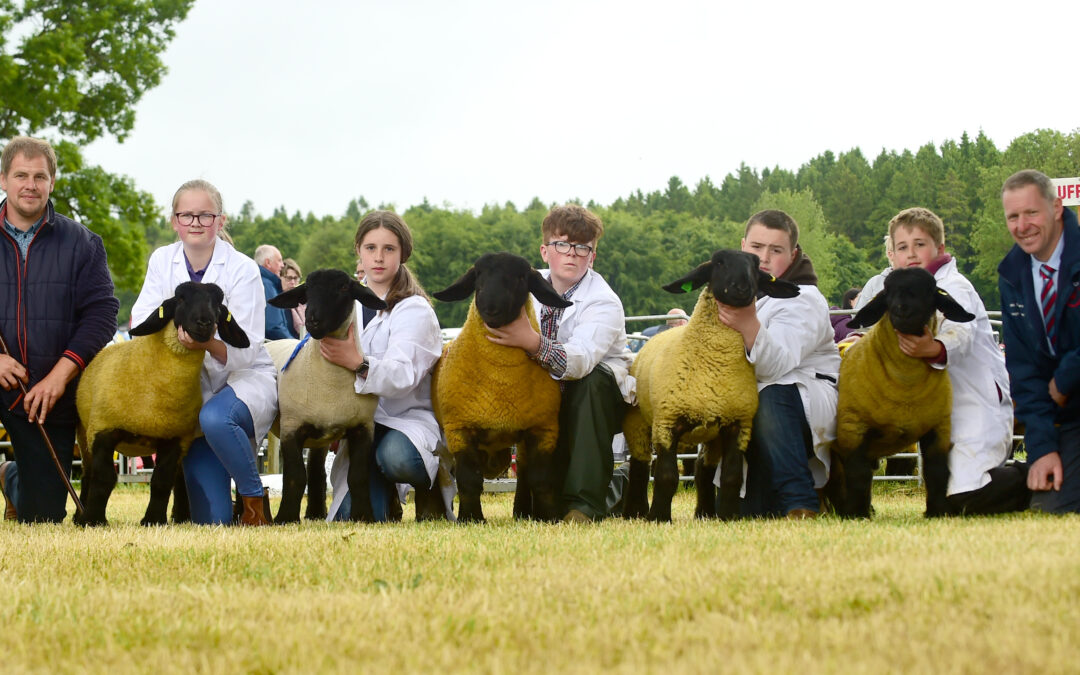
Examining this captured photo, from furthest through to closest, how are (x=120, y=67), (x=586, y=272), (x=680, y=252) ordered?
(x=680, y=252) < (x=120, y=67) < (x=586, y=272)

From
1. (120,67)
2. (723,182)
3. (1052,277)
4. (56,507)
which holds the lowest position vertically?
(56,507)

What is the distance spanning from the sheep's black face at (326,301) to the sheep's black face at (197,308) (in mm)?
569

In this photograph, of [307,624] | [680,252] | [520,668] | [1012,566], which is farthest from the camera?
[680,252]

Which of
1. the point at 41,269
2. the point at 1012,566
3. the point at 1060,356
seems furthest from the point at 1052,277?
the point at 41,269

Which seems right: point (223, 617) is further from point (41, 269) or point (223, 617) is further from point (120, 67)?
point (120, 67)

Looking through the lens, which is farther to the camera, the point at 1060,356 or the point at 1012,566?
the point at 1060,356

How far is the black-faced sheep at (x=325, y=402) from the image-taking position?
672cm

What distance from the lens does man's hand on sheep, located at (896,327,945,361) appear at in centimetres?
630

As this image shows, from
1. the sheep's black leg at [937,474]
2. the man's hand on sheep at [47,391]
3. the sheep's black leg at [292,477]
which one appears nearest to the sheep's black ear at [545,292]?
the sheep's black leg at [292,477]

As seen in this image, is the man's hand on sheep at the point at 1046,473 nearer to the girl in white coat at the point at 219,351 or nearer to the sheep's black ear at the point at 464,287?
the sheep's black ear at the point at 464,287

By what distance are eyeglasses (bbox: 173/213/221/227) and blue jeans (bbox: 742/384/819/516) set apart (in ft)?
12.5

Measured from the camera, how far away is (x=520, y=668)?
2709mm

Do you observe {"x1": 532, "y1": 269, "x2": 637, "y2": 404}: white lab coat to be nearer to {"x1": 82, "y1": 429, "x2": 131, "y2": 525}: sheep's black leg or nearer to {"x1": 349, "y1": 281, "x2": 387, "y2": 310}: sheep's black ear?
{"x1": 349, "y1": 281, "x2": 387, "y2": 310}: sheep's black ear

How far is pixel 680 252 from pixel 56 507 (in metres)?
101
